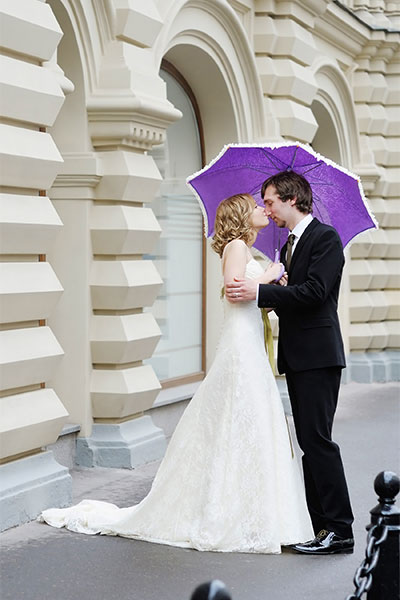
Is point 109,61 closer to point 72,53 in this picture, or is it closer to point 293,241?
point 72,53

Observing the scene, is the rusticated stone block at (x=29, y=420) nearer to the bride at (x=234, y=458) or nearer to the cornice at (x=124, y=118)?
the bride at (x=234, y=458)

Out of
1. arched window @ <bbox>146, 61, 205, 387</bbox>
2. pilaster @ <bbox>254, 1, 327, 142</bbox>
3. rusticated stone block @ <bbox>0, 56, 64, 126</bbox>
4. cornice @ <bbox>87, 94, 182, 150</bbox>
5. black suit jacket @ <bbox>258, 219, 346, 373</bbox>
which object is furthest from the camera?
pilaster @ <bbox>254, 1, 327, 142</bbox>

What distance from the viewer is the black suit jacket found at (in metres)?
5.43

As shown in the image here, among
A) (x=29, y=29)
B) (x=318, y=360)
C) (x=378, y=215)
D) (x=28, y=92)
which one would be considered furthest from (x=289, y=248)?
(x=378, y=215)

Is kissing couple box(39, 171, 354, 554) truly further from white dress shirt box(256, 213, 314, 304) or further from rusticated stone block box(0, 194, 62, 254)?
rusticated stone block box(0, 194, 62, 254)

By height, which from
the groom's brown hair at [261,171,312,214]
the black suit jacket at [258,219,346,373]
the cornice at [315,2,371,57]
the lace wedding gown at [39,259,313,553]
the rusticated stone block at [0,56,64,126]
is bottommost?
the lace wedding gown at [39,259,313,553]

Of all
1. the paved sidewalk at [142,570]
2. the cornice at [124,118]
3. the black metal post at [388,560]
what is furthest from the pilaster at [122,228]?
the black metal post at [388,560]

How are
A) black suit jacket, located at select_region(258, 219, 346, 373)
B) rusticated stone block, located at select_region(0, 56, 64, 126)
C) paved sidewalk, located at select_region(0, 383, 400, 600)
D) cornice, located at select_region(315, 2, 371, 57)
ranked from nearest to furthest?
paved sidewalk, located at select_region(0, 383, 400, 600) < black suit jacket, located at select_region(258, 219, 346, 373) < rusticated stone block, located at select_region(0, 56, 64, 126) < cornice, located at select_region(315, 2, 371, 57)

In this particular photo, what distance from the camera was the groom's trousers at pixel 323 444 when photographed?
5.44 metres

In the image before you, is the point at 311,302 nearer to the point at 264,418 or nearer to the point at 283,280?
the point at 283,280

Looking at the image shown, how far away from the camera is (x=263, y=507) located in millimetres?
5508

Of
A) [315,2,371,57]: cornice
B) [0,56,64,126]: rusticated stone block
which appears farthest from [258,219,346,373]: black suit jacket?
[315,2,371,57]: cornice

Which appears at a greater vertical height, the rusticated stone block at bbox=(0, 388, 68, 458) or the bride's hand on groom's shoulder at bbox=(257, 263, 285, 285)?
the bride's hand on groom's shoulder at bbox=(257, 263, 285, 285)

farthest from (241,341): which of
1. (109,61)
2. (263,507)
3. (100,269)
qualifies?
(109,61)
